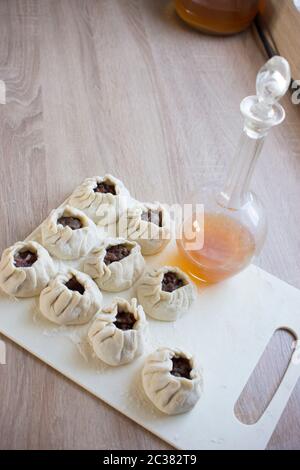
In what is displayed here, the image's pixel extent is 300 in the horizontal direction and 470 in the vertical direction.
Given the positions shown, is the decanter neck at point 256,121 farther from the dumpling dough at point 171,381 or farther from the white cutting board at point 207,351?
the dumpling dough at point 171,381

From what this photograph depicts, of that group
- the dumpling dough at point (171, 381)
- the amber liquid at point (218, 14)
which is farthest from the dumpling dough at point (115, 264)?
the amber liquid at point (218, 14)

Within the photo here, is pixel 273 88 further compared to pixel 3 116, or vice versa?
pixel 3 116

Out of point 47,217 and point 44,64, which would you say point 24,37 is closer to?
point 44,64

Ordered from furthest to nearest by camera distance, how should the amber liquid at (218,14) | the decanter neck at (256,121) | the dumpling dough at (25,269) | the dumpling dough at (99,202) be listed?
1. the amber liquid at (218,14)
2. the dumpling dough at (99,202)
3. the dumpling dough at (25,269)
4. the decanter neck at (256,121)

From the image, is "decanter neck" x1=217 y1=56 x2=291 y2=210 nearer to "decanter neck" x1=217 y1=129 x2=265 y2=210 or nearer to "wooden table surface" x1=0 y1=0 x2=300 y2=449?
"decanter neck" x1=217 y1=129 x2=265 y2=210

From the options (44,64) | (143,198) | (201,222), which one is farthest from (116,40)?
(201,222)
